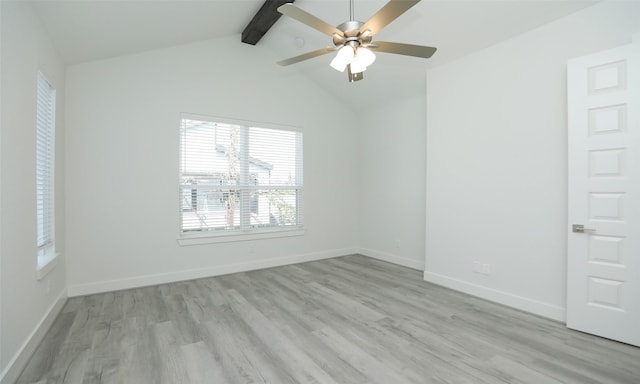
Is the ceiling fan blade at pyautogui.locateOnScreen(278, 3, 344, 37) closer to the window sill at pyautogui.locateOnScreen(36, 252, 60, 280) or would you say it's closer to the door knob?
the door knob

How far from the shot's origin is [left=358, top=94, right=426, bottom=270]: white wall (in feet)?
15.4

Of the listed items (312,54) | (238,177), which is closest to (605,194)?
(312,54)

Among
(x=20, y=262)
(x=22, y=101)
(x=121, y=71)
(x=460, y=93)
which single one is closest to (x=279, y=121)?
(x=121, y=71)

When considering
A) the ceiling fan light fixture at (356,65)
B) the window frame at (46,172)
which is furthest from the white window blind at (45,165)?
the ceiling fan light fixture at (356,65)

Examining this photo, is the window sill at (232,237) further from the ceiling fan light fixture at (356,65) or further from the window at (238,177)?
the ceiling fan light fixture at (356,65)

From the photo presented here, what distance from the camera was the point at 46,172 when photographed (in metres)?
2.95

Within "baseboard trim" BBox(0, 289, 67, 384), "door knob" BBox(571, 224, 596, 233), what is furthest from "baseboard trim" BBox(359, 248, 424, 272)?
"baseboard trim" BBox(0, 289, 67, 384)

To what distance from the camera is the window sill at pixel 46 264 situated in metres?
2.50

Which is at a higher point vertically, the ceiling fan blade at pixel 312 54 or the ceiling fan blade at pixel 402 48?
the ceiling fan blade at pixel 312 54

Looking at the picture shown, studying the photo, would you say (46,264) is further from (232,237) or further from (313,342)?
(313,342)

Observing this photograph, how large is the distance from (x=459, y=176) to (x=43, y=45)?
445 centimetres

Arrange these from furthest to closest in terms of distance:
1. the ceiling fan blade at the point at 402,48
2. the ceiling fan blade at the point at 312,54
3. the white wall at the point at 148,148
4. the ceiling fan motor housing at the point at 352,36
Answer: the white wall at the point at 148,148
the ceiling fan blade at the point at 312,54
the ceiling fan blade at the point at 402,48
the ceiling fan motor housing at the point at 352,36

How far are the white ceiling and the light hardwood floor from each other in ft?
9.01

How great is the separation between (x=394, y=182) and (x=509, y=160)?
6.64 feet
